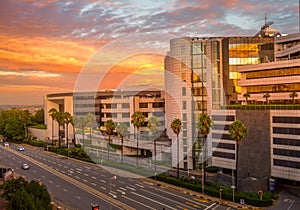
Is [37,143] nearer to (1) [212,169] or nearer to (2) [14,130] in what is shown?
(2) [14,130]

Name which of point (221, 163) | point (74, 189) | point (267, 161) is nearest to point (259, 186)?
point (267, 161)

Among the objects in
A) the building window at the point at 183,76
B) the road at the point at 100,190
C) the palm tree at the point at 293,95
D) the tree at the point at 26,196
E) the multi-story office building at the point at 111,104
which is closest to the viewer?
the tree at the point at 26,196

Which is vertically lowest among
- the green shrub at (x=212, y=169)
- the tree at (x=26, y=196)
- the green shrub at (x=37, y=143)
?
the green shrub at (x=212, y=169)

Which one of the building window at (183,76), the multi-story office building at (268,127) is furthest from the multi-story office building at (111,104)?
the multi-story office building at (268,127)

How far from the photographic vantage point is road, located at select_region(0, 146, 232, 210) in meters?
54.9

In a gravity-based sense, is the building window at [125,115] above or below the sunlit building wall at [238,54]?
below

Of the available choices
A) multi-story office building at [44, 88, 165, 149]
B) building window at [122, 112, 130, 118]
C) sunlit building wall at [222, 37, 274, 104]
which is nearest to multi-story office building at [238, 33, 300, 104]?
sunlit building wall at [222, 37, 274, 104]

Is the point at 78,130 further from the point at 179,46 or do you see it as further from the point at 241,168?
the point at 241,168

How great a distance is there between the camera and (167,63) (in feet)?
305

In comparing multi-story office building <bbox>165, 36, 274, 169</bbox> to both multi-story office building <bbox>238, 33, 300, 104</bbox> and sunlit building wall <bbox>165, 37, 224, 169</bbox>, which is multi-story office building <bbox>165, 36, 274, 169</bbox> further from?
multi-story office building <bbox>238, 33, 300, 104</bbox>

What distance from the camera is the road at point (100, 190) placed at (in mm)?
54938

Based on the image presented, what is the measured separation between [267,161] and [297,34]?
3585 centimetres

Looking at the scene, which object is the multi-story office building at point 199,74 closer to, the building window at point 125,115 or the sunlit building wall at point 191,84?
the sunlit building wall at point 191,84

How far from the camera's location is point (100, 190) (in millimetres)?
63469
